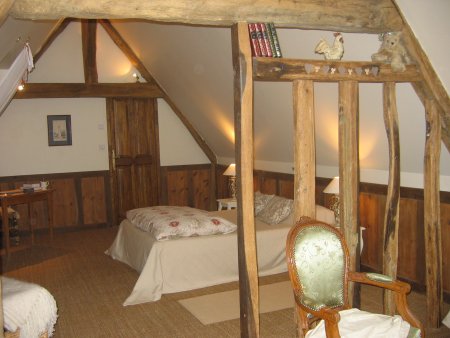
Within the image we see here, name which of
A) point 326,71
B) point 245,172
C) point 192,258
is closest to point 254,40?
point 326,71

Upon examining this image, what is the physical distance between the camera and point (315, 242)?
293cm

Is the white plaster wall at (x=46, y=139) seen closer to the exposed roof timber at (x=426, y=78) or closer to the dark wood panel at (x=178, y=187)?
the dark wood panel at (x=178, y=187)

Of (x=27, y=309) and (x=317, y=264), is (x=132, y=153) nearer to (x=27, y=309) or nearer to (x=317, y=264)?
(x=27, y=309)

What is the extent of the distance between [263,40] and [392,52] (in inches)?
40.8

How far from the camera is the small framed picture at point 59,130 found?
23.9 ft

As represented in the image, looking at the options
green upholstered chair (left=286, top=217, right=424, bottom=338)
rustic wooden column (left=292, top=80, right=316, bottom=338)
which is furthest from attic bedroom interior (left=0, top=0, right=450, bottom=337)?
green upholstered chair (left=286, top=217, right=424, bottom=338)

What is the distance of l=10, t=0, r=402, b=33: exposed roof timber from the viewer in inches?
104

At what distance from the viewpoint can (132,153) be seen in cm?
790

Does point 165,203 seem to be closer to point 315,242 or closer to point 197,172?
point 197,172

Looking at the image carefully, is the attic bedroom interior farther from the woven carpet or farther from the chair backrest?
the chair backrest

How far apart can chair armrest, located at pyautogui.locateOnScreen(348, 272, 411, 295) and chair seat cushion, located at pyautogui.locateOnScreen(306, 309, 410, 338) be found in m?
0.19

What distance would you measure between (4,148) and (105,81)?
6.28 ft

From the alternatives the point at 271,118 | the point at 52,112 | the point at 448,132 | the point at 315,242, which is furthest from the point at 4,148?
the point at 448,132

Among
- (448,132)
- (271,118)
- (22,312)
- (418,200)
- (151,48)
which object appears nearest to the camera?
(22,312)
